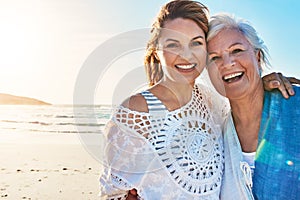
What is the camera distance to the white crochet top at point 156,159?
2004 mm

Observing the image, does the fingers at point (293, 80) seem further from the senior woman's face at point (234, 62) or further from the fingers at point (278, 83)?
the senior woman's face at point (234, 62)

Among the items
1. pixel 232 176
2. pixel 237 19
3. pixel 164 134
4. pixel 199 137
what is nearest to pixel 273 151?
pixel 232 176

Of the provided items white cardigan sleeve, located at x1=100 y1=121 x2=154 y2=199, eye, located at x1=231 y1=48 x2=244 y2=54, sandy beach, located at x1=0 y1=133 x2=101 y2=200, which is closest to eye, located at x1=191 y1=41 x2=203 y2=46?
eye, located at x1=231 y1=48 x2=244 y2=54

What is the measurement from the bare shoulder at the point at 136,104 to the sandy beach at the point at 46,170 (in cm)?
362

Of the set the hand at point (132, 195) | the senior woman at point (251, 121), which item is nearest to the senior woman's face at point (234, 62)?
the senior woman at point (251, 121)

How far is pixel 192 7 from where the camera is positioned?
2.18m

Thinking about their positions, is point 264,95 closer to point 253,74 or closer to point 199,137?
point 253,74

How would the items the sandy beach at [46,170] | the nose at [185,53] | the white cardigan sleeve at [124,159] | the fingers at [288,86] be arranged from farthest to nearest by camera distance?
the sandy beach at [46,170], the fingers at [288,86], the nose at [185,53], the white cardigan sleeve at [124,159]

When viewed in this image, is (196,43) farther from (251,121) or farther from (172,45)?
(251,121)

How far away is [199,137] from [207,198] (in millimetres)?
325

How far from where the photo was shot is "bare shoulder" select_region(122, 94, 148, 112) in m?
2.05

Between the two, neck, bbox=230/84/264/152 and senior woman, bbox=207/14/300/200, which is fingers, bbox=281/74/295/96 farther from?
neck, bbox=230/84/264/152

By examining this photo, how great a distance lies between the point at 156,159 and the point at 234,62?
0.75 meters

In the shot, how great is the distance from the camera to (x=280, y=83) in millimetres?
2271
